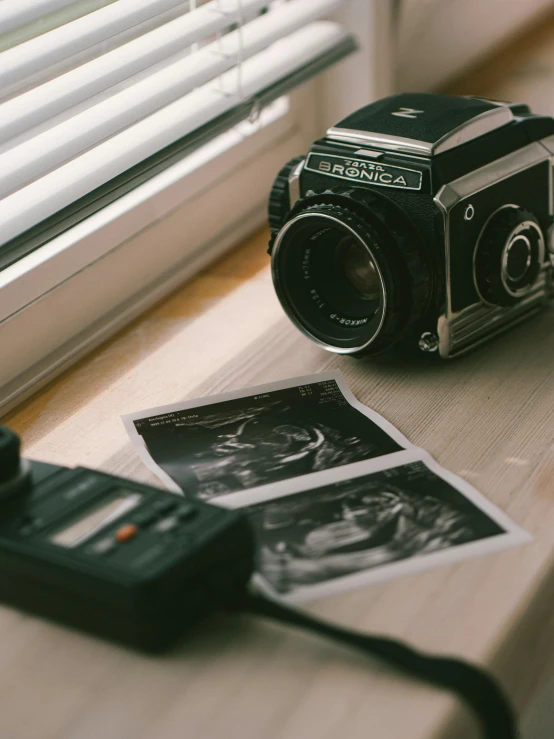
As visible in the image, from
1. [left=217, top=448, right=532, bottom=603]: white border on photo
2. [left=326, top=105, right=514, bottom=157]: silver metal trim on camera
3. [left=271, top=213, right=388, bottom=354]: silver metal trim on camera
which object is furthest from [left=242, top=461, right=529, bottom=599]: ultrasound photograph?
[left=326, top=105, right=514, bottom=157]: silver metal trim on camera

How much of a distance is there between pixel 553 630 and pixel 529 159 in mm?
423

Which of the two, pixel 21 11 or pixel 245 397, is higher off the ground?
pixel 21 11

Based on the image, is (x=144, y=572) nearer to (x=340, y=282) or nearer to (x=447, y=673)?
(x=447, y=673)

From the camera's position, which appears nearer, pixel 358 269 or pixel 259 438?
pixel 259 438

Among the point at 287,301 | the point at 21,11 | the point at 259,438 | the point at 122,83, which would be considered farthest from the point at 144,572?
the point at 122,83

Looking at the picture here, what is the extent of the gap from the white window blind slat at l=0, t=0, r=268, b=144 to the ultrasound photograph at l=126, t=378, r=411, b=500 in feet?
0.93

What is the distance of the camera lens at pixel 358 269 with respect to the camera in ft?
2.80

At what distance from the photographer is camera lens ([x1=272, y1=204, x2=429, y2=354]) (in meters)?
0.78

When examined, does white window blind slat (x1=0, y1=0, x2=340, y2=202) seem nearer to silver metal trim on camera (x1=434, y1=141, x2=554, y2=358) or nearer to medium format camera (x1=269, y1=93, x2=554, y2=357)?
medium format camera (x1=269, y1=93, x2=554, y2=357)

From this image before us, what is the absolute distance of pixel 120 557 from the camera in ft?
1.78

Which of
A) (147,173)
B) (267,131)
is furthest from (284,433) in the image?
(267,131)

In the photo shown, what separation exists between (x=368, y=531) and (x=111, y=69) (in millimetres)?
517

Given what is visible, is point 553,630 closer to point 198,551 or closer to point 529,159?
point 198,551

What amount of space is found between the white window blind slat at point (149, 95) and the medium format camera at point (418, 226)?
0.18 metres
